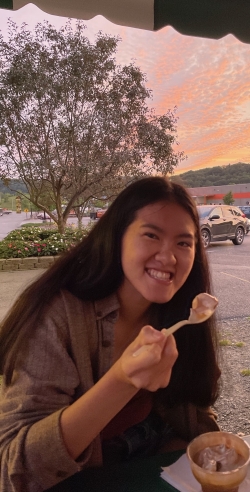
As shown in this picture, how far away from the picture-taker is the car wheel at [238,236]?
5.00m

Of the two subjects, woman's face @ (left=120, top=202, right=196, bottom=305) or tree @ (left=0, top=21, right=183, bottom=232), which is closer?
woman's face @ (left=120, top=202, right=196, bottom=305)

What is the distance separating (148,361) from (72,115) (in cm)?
403

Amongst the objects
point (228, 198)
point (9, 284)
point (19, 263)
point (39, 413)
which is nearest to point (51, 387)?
point (39, 413)

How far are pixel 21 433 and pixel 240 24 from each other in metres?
1.83

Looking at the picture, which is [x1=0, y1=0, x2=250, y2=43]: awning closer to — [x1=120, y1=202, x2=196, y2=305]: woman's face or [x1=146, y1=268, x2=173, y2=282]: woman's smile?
[x1=120, y1=202, x2=196, y2=305]: woman's face

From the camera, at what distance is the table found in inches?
34.4

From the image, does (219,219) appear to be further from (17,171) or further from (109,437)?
(109,437)

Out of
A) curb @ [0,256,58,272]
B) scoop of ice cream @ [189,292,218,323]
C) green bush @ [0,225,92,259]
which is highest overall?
scoop of ice cream @ [189,292,218,323]

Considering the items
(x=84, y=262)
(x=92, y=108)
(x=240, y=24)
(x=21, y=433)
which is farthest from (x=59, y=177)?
(x=21, y=433)

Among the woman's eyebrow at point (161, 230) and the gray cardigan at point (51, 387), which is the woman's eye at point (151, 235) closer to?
the woman's eyebrow at point (161, 230)

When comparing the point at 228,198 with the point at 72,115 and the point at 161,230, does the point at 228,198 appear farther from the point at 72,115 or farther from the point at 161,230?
the point at 161,230

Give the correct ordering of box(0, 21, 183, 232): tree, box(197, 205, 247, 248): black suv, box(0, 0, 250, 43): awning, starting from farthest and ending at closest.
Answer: box(197, 205, 247, 248): black suv → box(0, 21, 183, 232): tree → box(0, 0, 250, 43): awning

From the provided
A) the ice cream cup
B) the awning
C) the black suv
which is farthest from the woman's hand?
the black suv

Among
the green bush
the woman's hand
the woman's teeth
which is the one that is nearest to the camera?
the woman's hand
